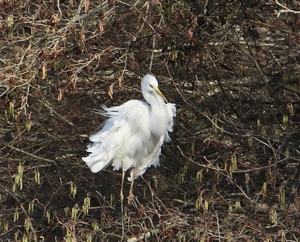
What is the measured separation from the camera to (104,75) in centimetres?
776

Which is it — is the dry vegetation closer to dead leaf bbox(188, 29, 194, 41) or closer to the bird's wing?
dead leaf bbox(188, 29, 194, 41)

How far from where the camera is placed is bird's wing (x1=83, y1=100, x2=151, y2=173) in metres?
7.37

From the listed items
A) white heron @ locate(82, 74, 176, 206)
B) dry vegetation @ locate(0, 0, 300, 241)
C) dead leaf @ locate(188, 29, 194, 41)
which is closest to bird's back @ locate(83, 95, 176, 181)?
white heron @ locate(82, 74, 176, 206)

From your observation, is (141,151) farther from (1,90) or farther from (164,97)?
(1,90)

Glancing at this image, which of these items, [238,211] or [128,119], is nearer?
[238,211]

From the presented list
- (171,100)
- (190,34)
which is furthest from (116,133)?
(190,34)

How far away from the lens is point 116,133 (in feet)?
25.0

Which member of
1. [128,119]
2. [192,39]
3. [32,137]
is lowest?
[32,137]

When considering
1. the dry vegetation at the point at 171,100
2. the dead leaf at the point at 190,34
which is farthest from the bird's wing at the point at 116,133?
the dead leaf at the point at 190,34

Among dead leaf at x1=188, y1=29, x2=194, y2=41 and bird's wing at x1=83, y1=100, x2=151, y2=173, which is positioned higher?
dead leaf at x1=188, y1=29, x2=194, y2=41

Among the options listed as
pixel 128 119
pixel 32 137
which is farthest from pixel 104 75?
pixel 32 137

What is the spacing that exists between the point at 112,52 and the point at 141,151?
1.28 metres

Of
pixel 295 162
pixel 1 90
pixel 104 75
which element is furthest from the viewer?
pixel 104 75

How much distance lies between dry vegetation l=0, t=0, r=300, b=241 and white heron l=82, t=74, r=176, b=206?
0.21 meters
